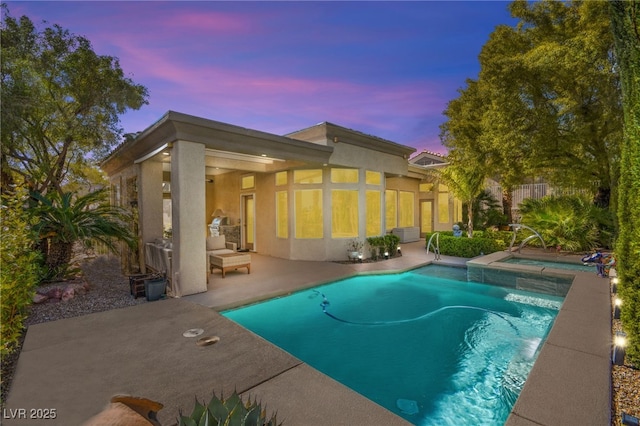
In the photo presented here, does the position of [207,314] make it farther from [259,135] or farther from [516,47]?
[516,47]

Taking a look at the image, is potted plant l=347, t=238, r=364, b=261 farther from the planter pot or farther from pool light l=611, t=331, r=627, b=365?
pool light l=611, t=331, r=627, b=365

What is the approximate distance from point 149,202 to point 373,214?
329 inches

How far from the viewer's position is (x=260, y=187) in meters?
12.6

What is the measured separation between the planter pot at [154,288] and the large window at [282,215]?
559cm

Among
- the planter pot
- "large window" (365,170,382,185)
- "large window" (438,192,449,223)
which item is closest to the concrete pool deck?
the planter pot

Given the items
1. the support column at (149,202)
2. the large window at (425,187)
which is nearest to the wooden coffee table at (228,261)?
the support column at (149,202)

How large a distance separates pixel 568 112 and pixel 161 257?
50.5 feet

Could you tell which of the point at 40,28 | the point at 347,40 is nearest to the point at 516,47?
the point at 347,40

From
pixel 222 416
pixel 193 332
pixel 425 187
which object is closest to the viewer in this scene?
pixel 222 416

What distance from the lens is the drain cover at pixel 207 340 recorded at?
13.1 feet

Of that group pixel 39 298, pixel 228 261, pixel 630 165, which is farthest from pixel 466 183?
pixel 39 298

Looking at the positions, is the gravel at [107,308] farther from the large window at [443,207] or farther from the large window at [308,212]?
the large window at [443,207]

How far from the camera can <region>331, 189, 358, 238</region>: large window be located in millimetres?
11156

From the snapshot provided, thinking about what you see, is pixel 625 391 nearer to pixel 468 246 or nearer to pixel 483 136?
pixel 468 246
